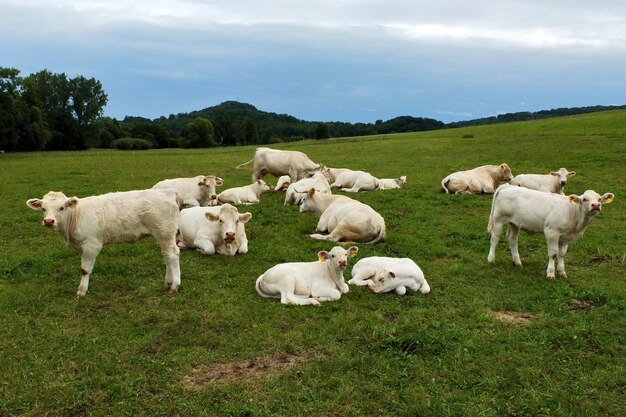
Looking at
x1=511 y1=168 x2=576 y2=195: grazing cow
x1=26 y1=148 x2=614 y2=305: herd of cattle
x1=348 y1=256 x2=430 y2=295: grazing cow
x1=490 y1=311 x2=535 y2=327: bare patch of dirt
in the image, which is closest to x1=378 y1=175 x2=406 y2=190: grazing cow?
x1=511 y1=168 x2=576 y2=195: grazing cow

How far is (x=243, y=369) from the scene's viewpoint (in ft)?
20.7

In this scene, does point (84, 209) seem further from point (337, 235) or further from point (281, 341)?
point (337, 235)

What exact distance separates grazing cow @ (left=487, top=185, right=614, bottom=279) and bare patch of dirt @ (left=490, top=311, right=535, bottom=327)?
1.91 meters

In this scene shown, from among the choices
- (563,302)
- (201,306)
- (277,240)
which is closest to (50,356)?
(201,306)

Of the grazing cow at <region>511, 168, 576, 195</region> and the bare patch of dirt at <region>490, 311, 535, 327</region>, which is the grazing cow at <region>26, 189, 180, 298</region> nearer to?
the bare patch of dirt at <region>490, 311, 535, 327</region>

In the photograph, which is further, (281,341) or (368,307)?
(368,307)

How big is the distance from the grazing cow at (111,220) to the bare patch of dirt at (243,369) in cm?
281

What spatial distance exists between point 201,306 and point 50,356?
2.28 meters

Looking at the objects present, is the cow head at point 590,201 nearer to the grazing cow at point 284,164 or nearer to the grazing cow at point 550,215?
the grazing cow at point 550,215

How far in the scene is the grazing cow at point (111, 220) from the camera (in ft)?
27.4

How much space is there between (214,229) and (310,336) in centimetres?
476

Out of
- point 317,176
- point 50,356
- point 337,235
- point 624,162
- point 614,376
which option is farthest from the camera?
point 624,162

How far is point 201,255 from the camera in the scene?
11016 mm

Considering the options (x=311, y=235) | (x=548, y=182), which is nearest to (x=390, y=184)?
(x=548, y=182)
